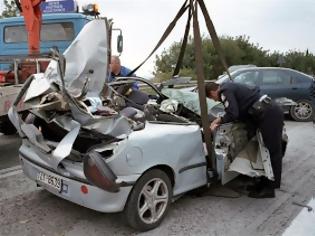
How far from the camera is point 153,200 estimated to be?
13.4 ft

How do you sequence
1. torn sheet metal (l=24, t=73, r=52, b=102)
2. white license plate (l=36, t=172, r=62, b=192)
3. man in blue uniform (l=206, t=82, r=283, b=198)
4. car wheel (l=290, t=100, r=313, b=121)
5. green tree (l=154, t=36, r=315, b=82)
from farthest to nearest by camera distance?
green tree (l=154, t=36, r=315, b=82)
car wheel (l=290, t=100, r=313, b=121)
man in blue uniform (l=206, t=82, r=283, b=198)
white license plate (l=36, t=172, r=62, b=192)
torn sheet metal (l=24, t=73, r=52, b=102)

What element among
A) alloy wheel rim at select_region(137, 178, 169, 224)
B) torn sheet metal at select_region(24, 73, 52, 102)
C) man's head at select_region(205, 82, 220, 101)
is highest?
torn sheet metal at select_region(24, 73, 52, 102)

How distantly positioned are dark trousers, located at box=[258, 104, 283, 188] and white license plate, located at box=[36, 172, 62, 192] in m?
2.37

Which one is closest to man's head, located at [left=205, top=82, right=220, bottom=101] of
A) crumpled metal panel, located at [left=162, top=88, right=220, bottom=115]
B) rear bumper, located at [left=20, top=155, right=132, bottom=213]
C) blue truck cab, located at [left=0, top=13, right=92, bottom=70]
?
crumpled metal panel, located at [left=162, top=88, right=220, bottom=115]

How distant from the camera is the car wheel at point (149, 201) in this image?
3889 mm

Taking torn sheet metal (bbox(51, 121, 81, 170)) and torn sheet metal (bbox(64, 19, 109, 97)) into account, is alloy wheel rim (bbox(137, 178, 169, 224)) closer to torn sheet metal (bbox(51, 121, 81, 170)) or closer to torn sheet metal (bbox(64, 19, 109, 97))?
torn sheet metal (bbox(51, 121, 81, 170))

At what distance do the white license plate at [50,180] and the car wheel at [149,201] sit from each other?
0.68 meters

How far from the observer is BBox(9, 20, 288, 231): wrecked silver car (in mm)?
3758

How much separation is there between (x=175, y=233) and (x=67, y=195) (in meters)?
1.07

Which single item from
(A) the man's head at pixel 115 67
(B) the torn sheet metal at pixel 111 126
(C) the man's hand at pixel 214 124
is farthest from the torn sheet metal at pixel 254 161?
(A) the man's head at pixel 115 67

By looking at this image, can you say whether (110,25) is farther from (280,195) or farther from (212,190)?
(280,195)

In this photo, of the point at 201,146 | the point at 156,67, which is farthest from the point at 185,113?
the point at 156,67

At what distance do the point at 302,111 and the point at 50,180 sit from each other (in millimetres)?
9178

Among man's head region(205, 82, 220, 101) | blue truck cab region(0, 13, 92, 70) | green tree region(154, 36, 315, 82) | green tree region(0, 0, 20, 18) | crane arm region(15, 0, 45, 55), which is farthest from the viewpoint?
green tree region(154, 36, 315, 82)
